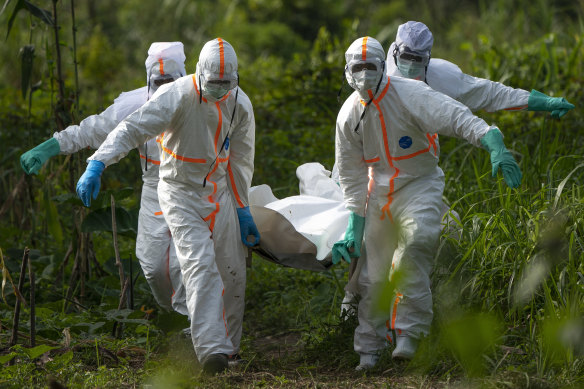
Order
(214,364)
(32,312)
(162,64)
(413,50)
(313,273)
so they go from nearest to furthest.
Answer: (32,312) < (214,364) < (413,50) < (162,64) < (313,273)

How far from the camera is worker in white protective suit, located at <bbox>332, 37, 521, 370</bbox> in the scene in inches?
152

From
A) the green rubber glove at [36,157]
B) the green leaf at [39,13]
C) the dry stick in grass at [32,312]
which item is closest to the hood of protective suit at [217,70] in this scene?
the green rubber glove at [36,157]

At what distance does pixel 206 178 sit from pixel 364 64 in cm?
98

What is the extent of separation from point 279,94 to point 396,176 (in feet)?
14.6

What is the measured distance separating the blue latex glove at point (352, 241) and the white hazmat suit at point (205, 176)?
1.76ft

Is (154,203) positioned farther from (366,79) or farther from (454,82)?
(454,82)

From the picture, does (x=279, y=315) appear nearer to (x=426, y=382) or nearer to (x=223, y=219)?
(x=223, y=219)

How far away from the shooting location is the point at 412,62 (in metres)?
4.51

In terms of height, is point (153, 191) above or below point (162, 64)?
below

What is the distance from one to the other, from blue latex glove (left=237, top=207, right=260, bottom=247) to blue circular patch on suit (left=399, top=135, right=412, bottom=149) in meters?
0.94

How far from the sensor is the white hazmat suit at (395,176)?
3865mm

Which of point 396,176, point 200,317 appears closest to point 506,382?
point 396,176

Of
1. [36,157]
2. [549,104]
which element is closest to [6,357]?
[36,157]

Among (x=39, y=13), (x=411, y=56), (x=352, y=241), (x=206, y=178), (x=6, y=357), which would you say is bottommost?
(x=6, y=357)
